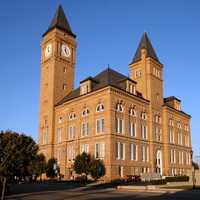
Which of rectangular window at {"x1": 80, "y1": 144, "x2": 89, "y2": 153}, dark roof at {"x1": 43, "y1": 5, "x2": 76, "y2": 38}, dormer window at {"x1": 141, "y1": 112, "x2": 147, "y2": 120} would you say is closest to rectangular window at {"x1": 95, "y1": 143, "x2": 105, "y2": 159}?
rectangular window at {"x1": 80, "y1": 144, "x2": 89, "y2": 153}

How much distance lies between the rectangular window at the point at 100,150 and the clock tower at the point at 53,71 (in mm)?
12969

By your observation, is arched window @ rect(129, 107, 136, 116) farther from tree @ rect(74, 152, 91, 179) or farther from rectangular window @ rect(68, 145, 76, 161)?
rectangular window @ rect(68, 145, 76, 161)

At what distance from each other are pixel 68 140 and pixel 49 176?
25.3 feet

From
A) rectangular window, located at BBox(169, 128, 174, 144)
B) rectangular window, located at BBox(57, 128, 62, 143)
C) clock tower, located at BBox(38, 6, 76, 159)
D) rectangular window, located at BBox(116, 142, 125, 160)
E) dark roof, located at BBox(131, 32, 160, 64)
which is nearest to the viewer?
rectangular window, located at BBox(116, 142, 125, 160)

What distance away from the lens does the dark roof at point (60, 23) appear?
6284cm

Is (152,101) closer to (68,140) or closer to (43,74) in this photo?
(68,140)

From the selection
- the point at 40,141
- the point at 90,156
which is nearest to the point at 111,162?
the point at 90,156

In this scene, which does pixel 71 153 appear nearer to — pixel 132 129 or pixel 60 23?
pixel 132 129

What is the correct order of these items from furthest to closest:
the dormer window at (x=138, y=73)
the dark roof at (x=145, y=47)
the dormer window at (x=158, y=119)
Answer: the dark roof at (x=145, y=47) < the dormer window at (x=138, y=73) < the dormer window at (x=158, y=119)

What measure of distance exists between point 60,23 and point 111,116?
27.7 meters

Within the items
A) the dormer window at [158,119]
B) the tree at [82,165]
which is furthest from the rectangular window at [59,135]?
the dormer window at [158,119]

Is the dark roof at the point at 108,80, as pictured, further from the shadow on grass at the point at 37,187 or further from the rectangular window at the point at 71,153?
the shadow on grass at the point at 37,187

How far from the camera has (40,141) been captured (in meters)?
60.4

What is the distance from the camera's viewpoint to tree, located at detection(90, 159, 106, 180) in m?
44.4
